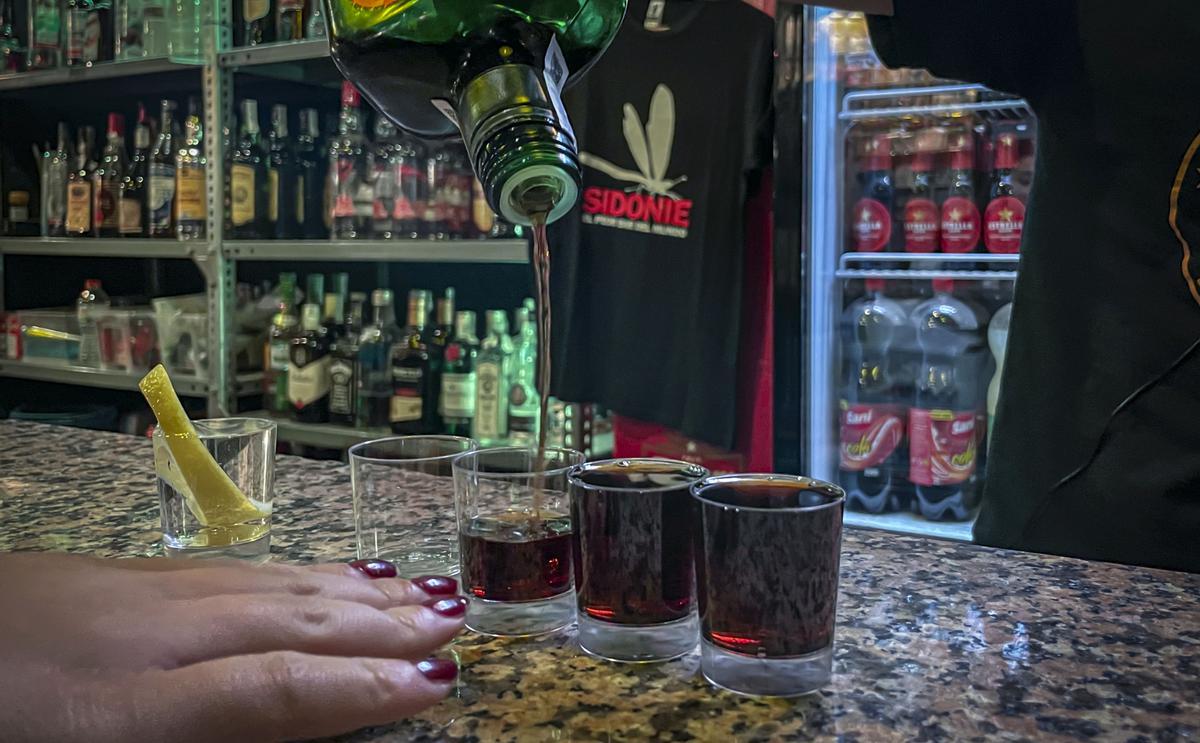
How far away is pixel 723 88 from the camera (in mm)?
1888

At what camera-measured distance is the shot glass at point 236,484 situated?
0.68 metres

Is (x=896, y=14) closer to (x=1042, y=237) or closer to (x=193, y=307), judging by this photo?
(x=1042, y=237)

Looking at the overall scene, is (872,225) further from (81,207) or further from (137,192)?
(81,207)

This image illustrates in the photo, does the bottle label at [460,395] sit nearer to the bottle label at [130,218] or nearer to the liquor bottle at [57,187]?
the bottle label at [130,218]

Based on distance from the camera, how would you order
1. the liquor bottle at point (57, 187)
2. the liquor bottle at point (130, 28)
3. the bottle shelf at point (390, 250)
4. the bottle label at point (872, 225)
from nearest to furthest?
1. the bottle label at point (872, 225)
2. the bottle shelf at point (390, 250)
3. the liquor bottle at point (130, 28)
4. the liquor bottle at point (57, 187)

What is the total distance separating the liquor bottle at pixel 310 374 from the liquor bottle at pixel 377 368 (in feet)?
0.36

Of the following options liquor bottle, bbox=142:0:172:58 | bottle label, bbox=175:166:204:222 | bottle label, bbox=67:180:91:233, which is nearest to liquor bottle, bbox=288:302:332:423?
bottle label, bbox=175:166:204:222

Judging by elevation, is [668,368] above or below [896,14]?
below

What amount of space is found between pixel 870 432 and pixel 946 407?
157 mm

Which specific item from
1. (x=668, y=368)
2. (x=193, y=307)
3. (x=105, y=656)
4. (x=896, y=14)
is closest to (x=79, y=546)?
(x=105, y=656)

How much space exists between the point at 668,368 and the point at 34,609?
5.20 ft

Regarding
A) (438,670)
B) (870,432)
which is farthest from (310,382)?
(438,670)

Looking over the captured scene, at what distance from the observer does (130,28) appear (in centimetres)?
268

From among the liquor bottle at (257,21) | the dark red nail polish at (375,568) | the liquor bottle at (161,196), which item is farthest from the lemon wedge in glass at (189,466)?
the liquor bottle at (161,196)
